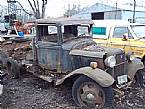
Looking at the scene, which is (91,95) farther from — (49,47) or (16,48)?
(16,48)

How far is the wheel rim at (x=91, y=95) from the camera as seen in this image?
574 cm

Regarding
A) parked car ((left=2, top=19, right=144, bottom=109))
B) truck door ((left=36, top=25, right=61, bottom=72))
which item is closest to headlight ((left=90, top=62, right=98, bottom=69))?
parked car ((left=2, top=19, right=144, bottom=109))

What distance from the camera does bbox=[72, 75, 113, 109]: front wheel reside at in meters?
5.64

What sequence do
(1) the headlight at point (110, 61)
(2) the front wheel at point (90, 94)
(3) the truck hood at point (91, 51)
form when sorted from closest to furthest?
(2) the front wheel at point (90, 94)
(1) the headlight at point (110, 61)
(3) the truck hood at point (91, 51)

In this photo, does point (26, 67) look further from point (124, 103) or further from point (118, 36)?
point (118, 36)

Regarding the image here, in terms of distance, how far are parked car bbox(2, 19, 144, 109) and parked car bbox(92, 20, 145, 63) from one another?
225cm

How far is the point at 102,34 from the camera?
34.2 ft

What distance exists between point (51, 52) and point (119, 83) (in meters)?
1.88

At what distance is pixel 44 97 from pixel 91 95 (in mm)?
1300

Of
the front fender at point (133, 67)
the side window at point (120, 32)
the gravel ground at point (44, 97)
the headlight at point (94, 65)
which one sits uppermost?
the side window at point (120, 32)

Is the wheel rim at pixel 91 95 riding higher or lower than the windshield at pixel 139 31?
lower

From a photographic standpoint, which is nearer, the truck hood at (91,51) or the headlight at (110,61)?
the headlight at (110,61)

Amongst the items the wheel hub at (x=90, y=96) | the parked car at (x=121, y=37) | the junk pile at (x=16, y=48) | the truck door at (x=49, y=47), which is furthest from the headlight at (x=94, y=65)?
the parked car at (x=121, y=37)

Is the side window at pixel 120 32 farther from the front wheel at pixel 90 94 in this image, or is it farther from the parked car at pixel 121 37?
the front wheel at pixel 90 94
